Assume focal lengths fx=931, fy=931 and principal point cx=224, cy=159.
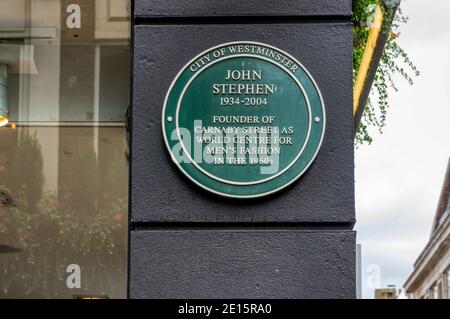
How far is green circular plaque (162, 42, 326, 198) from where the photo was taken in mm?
5422

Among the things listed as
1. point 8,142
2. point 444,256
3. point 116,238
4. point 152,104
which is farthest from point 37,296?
point 444,256

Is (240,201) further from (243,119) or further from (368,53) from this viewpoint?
(368,53)

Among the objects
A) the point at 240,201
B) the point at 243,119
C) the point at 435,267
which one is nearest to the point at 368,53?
the point at 243,119

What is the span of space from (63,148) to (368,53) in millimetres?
2265

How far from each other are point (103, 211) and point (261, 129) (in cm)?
130

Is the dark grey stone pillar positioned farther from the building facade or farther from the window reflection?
the building facade

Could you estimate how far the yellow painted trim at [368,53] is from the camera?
20.8 ft

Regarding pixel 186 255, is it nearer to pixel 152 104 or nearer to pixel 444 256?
pixel 152 104

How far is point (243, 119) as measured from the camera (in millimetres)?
5453

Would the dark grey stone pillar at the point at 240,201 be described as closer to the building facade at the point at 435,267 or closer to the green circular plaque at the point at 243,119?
the green circular plaque at the point at 243,119

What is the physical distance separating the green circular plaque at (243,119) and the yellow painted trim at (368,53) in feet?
3.50

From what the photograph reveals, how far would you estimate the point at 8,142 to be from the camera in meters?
6.21

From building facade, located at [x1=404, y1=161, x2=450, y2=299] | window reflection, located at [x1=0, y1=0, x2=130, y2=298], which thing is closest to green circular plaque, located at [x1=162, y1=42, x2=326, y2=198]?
window reflection, located at [x1=0, y1=0, x2=130, y2=298]

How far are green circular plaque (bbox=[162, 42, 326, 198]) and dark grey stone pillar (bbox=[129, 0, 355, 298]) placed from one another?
0.21 feet
